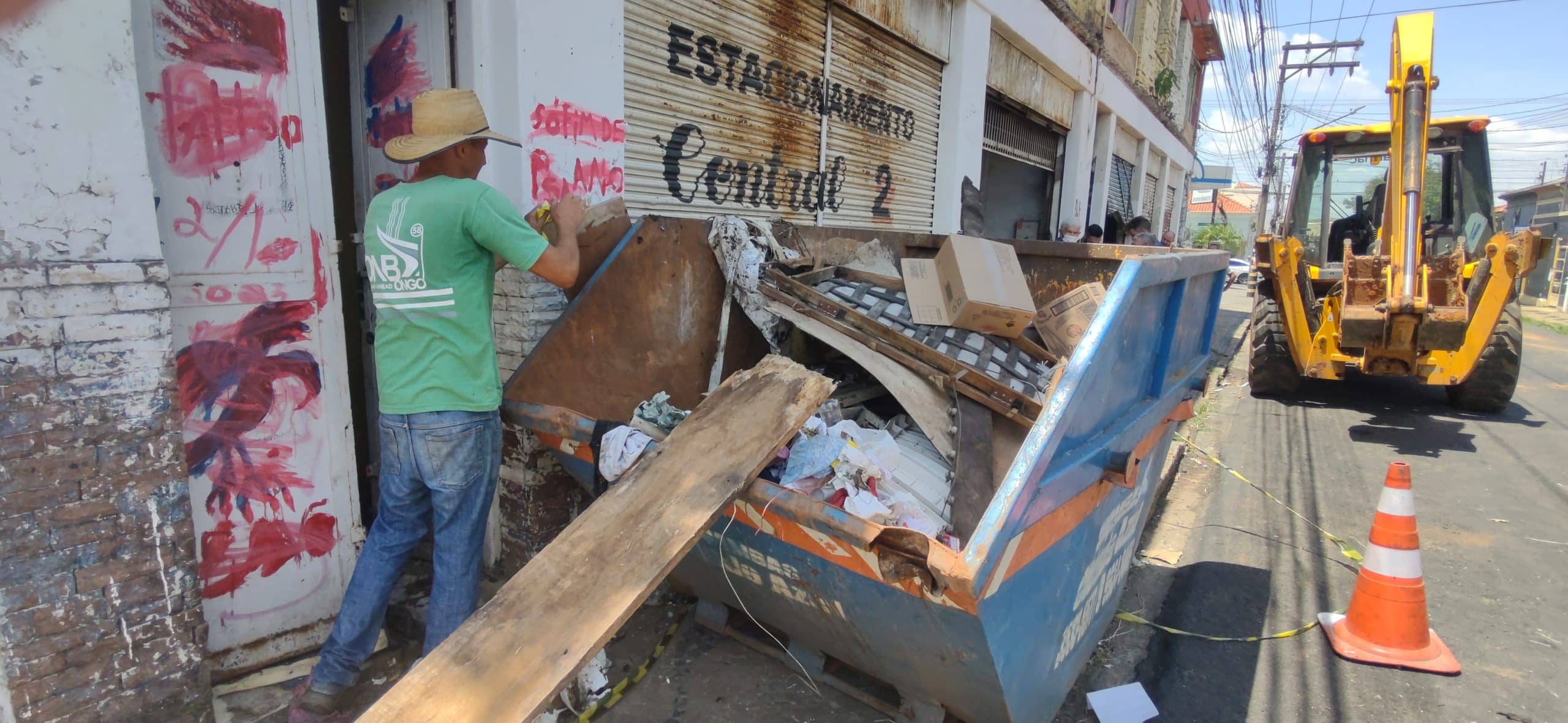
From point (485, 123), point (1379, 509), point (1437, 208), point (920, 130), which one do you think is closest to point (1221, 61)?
point (1437, 208)

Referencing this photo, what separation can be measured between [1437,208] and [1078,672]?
24.9ft

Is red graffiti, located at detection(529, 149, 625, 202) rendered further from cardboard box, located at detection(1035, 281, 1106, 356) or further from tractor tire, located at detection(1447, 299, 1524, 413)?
tractor tire, located at detection(1447, 299, 1524, 413)

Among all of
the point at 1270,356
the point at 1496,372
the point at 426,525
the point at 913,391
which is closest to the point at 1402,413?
the point at 1496,372

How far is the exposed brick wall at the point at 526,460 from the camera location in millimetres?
3143

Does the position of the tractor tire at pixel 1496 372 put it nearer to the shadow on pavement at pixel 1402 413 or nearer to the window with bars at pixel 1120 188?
the shadow on pavement at pixel 1402 413

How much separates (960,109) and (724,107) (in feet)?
10.8

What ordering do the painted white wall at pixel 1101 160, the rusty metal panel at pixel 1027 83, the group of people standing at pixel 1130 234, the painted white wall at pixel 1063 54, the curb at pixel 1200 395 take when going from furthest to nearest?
the painted white wall at pixel 1101 160
the group of people standing at pixel 1130 234
the rusty metal panel at pixel 1027 83
the painted white wall at pixel 1063 54
the curb at pixel 1200 395

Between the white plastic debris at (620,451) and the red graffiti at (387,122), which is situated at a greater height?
the red graffiti at (387,122)

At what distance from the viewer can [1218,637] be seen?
321 centimetres

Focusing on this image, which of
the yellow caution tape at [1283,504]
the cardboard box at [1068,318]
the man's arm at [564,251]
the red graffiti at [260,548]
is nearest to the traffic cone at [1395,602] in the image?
the yellow caution tape at [1283,504]

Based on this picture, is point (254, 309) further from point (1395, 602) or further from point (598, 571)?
point (1395, 602)

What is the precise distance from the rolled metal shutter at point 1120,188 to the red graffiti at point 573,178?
1085cm

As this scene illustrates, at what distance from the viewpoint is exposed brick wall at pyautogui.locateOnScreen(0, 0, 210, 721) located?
76.4 inches

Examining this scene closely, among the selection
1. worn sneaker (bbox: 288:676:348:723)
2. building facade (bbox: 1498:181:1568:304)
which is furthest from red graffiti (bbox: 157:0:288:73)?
building facade (bbox: 1498:181:1568:304)
